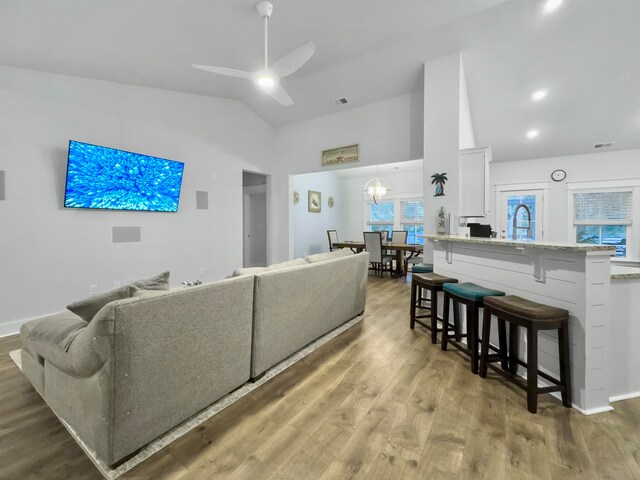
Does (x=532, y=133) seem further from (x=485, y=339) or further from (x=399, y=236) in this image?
(x=485, y=339)

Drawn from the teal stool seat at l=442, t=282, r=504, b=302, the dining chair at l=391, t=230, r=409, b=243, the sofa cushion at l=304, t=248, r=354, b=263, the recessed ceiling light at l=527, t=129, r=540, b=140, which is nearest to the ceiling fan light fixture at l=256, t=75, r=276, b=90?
the sofa cushion at l=304, t=248, r=354, b=263

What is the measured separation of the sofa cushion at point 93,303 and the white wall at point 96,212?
2569 millimetres

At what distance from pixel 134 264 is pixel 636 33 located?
6682 mm

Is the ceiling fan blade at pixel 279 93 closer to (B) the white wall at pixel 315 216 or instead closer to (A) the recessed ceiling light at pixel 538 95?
(B) the white wall at pixel 315 216

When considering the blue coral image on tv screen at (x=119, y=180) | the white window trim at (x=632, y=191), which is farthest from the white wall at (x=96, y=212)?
the white window trim at (x=632, y=191)

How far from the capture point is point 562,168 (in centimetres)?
561

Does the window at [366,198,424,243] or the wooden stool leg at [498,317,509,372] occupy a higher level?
the window at [366,198,424,243]

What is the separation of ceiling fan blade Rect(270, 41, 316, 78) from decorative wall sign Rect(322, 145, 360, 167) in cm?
265

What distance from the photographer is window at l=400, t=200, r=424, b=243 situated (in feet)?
25.1

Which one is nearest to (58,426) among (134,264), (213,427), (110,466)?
(110,466)

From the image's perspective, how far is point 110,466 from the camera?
1262 mm

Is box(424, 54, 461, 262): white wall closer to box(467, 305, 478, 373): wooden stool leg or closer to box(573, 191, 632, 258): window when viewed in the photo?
box(467, 305, 478, 373): wooden stool leg

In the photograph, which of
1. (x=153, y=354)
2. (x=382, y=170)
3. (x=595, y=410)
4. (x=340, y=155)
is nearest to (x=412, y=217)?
(x=382, y=170)

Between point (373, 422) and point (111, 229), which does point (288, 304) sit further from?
point (111, 229)
